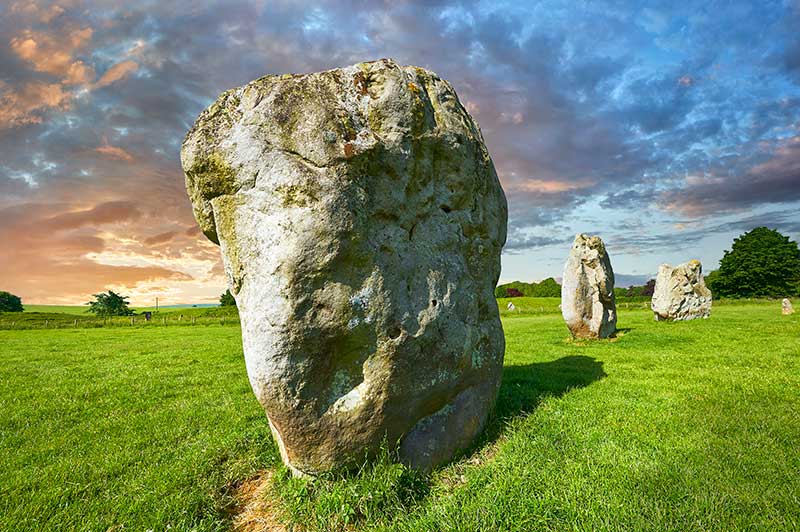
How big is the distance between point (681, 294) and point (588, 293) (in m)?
10.5

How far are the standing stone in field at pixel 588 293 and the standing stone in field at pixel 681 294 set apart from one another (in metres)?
8.88

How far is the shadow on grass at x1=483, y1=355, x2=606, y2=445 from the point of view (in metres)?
6.84

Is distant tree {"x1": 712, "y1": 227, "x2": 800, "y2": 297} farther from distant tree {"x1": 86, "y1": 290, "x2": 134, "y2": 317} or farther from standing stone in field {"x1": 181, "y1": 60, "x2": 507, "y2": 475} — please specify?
distant tree {"x1": 86, "y1": 290, "x2": 134, "y2": 317}

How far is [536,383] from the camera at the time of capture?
30.2 feet

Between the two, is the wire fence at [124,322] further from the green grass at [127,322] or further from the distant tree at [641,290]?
the distant tree at [641,290]

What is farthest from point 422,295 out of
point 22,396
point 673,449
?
point 22,396

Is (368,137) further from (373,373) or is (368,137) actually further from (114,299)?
(114,299)

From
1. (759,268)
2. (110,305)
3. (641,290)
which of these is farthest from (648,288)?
(110,305)

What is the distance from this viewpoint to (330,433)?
4473mm

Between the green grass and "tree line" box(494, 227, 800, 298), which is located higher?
"tree line" box(494, 227, 800, 298)

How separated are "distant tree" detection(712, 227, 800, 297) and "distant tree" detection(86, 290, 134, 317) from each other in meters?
89.8

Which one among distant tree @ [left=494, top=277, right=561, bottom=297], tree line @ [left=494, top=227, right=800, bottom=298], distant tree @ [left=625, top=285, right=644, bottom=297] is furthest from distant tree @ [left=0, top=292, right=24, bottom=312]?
distant tree @ [left=625, top=285, right=644, bottom=297]

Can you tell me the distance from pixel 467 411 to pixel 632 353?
10.0 metres

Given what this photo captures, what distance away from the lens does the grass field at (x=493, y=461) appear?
427 cm
